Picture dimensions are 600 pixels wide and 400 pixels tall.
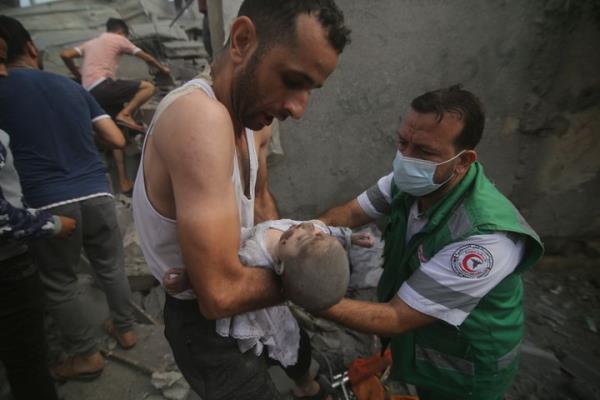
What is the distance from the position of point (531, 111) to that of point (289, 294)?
336cm

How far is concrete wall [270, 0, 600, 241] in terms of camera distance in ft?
9.44

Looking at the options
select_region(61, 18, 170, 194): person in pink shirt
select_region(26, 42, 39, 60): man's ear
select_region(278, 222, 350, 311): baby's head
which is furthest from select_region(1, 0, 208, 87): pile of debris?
select_region(278, 222, 350, 311): baby's head

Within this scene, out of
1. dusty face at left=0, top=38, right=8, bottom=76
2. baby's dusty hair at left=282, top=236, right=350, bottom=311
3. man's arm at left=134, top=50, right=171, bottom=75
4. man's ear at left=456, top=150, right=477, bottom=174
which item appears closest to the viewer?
baby's dusty hair at left=282, top=236, right=350, bottom=311

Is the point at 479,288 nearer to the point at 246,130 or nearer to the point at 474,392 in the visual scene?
the point at 474,392

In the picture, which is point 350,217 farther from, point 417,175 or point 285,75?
point 285,75

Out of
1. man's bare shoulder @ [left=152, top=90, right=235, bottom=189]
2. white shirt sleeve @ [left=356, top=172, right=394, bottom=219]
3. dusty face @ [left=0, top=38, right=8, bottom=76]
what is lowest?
white shirt sleeve @ [left=356, top=172, right=394, bottom=219]

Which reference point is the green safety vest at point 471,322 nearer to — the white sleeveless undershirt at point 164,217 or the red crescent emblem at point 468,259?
the red crescent emblem at point 468,259

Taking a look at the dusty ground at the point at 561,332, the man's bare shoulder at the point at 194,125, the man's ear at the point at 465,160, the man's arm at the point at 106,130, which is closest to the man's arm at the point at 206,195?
the man's bare shoulder at the point at 194,125

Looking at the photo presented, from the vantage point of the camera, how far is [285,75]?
1125mm

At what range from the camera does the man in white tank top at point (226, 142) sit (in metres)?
0.99

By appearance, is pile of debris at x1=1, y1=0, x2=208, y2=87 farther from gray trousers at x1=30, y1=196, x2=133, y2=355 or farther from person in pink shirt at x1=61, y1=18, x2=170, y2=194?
gray trousers at x1=30, y1=196, x2=133, y2=355

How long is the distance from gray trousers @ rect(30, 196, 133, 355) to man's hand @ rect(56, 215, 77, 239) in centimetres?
18

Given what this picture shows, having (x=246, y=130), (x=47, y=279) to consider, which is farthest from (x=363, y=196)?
(x=47, y=279)

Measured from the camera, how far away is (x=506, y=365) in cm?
178
